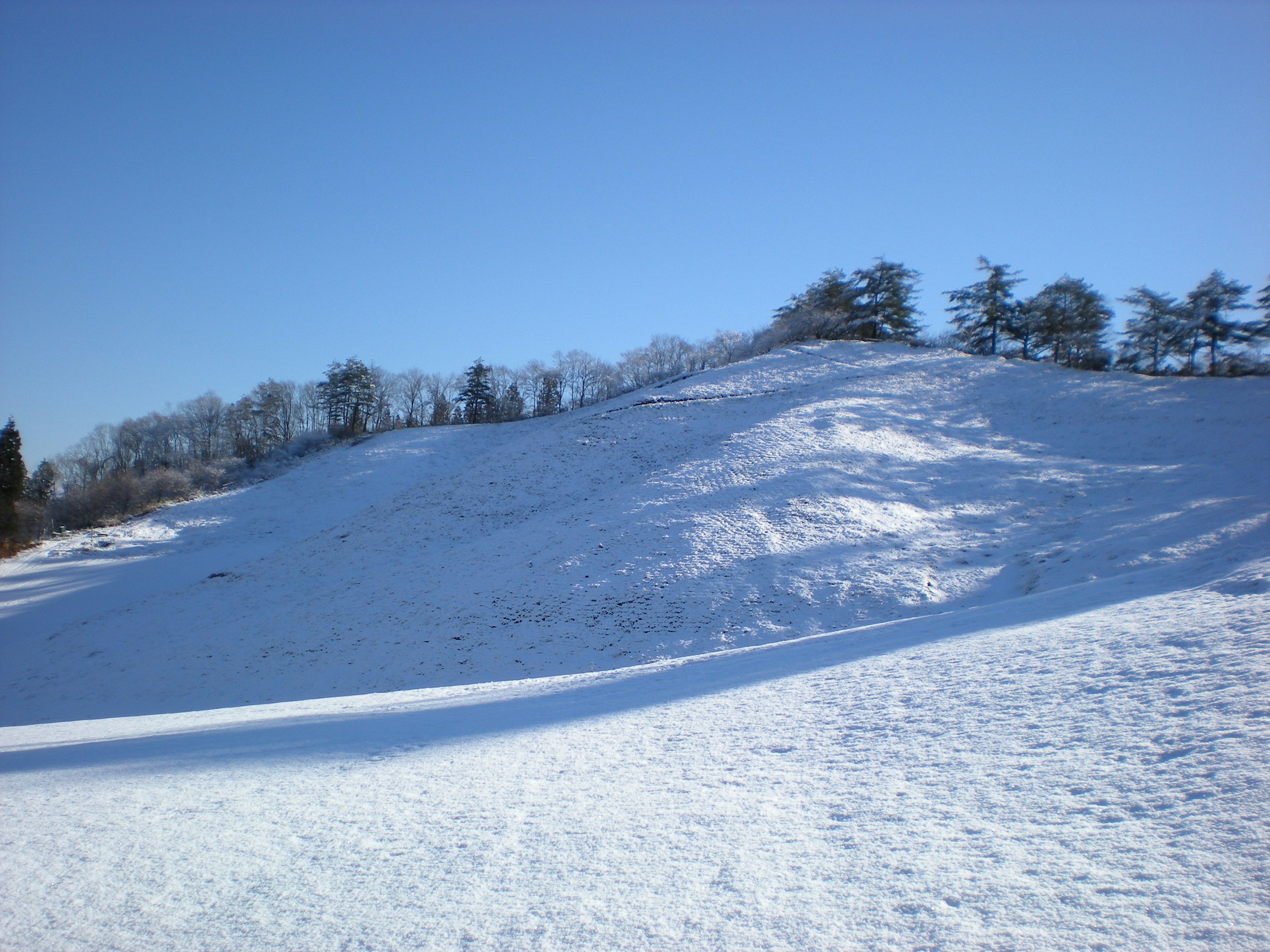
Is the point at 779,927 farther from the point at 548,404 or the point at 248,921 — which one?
the point at 548,404

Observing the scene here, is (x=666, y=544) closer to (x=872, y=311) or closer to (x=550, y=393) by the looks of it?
(x=872, y=311)

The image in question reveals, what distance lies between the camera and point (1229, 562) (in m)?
8.17

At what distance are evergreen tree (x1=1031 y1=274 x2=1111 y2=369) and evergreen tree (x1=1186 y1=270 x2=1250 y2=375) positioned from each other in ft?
14.6

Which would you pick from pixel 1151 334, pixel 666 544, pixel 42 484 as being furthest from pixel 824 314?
pixel 42 484

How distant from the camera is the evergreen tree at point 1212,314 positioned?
34.5 metres

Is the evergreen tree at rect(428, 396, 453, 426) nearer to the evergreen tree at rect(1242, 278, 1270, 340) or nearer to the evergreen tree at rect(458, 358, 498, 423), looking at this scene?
the evergreen tree at rect(458, 358, 498, 423)

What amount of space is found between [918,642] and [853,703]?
258 centimetres

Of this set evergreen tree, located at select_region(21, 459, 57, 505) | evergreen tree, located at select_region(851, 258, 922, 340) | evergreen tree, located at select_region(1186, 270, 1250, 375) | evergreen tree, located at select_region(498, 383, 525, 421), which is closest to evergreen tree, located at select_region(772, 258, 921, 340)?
evergreen tree, located at select_region(851, 258, 922, 340)

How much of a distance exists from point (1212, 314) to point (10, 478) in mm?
70579

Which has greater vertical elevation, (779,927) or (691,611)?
(779,927)

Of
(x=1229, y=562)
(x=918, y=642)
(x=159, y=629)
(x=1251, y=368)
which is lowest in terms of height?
(x=159, y=629)

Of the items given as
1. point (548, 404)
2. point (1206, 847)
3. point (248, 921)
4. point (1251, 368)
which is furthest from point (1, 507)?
point (1251, 368)

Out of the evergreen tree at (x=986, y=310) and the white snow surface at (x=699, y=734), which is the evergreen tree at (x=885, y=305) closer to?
the evergreen tree at (x=986, y=310)

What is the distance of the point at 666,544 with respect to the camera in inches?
681
